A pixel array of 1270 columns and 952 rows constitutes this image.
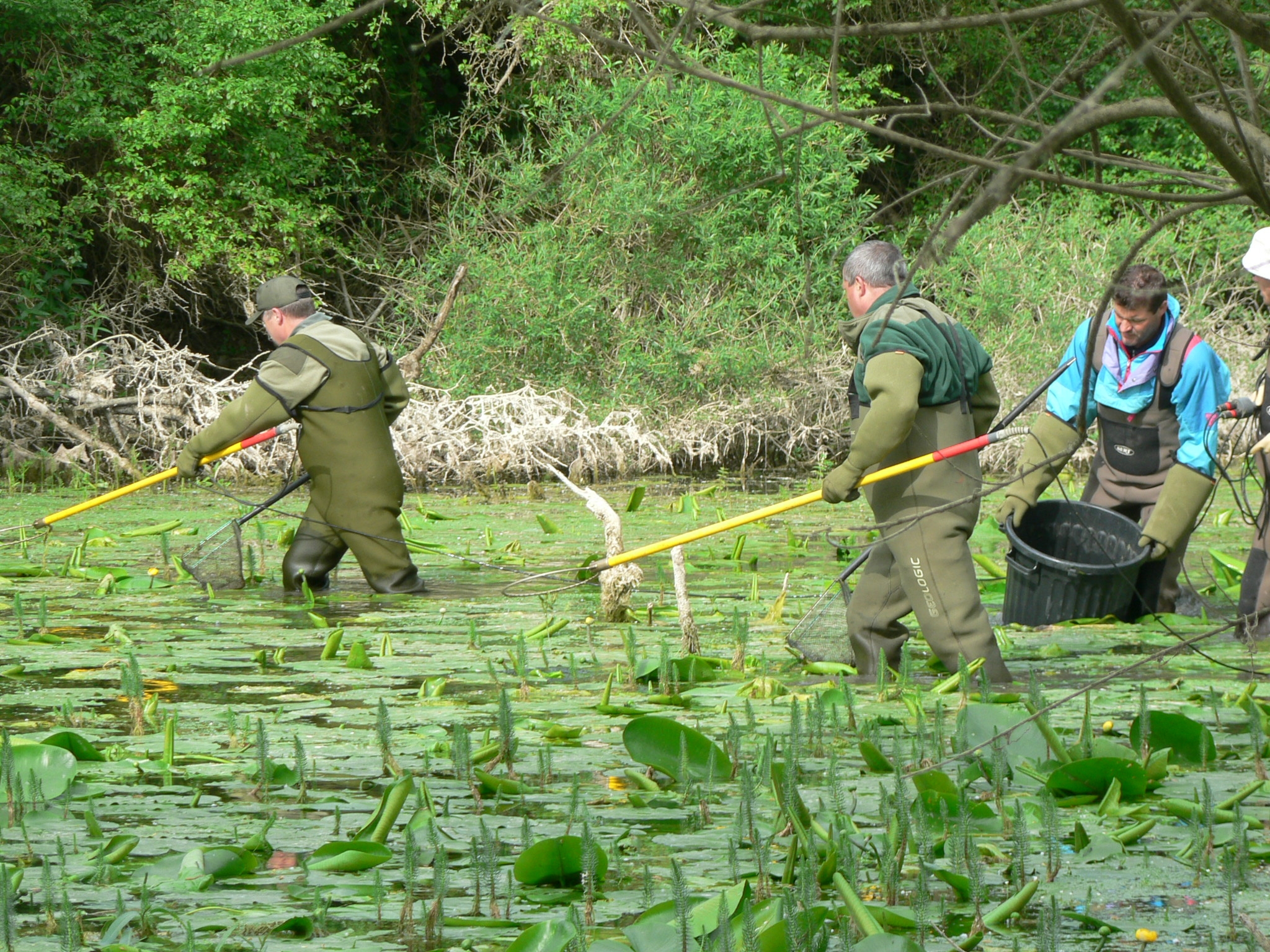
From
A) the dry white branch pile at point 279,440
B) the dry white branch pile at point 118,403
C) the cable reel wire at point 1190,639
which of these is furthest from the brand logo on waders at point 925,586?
the dry white branch pile at point 118,403

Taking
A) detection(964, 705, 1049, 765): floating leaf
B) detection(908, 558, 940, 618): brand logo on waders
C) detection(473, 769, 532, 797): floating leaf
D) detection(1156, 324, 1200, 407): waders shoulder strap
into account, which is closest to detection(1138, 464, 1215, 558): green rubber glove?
detection(1156, 324, 1200, 407): waders shoulder strap

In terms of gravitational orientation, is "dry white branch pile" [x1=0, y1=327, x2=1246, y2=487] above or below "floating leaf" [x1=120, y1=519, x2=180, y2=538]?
above

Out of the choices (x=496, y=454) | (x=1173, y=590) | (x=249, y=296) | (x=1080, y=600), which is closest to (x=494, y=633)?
(x=1080, y=600)

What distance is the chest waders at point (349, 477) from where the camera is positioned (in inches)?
298

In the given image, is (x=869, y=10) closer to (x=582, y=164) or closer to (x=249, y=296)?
(x=582, y=164)

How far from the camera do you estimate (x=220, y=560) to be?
7.96 m

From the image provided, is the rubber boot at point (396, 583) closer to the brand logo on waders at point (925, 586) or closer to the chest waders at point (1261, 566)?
the brand logo on waders at point (925, 586)

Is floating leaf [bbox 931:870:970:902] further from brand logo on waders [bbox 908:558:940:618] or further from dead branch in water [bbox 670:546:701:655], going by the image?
dead branch in water [bbox 670:546:701:655]

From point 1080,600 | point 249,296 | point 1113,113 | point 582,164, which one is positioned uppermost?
point 582,164

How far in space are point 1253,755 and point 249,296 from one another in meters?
13.1

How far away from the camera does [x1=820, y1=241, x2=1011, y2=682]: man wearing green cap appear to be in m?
5.21

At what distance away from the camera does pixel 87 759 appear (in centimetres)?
432

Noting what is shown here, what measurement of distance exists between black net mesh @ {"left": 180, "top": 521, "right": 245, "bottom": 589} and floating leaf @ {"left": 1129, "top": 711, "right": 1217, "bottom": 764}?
4.72 m

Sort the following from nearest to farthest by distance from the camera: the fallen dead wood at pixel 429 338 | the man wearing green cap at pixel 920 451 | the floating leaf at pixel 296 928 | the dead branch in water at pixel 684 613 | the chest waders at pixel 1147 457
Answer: the floating leaf at pixel 296 928
the man wearing green cap at pixel 920 451
the dead branch in water at pixel 684 613
the chest waders at pixel 1147 457
the fallen dead wood at pixel 429 338
